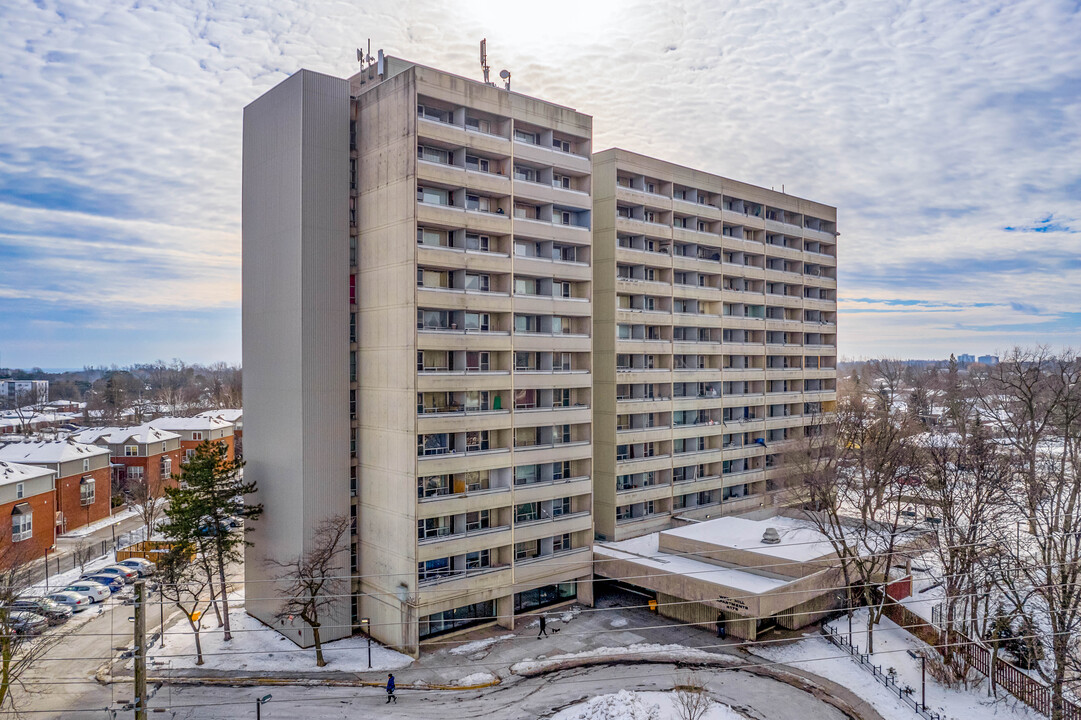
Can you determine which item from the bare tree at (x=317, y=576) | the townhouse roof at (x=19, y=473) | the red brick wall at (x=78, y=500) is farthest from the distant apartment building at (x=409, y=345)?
the red brick wall at (x=78, y=500)

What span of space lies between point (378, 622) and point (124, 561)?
26.7 meters

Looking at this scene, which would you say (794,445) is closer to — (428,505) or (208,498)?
(428,505)

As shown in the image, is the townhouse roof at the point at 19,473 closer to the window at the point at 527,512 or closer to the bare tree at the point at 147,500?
the bare tree at the point at 147,500

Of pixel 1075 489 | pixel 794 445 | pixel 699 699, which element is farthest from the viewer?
pixel 794 445

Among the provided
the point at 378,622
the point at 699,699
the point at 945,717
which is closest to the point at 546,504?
the point at 378,622

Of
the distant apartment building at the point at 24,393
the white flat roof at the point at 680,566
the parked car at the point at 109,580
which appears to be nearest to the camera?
the white flat roof at the point at 680,566

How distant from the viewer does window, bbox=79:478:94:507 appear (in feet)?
196

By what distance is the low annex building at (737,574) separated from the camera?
33.7 metres

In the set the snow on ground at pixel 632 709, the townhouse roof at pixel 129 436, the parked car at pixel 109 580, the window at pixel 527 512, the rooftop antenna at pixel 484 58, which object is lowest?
the parked car at pixel 109 580

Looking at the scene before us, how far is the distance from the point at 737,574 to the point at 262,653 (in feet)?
82.1

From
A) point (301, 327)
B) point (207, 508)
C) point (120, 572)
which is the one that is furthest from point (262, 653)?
point (120, 572)

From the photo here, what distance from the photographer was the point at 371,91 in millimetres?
35312

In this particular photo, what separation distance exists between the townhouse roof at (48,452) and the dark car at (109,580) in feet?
54.9

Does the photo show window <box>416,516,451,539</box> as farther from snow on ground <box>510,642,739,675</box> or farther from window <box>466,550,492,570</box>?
snow on ground <box>510,642,739,675</box>
